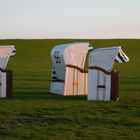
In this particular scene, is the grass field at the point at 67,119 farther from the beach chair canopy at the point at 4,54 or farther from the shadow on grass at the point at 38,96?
the beach chair canopy at the point at 4,54

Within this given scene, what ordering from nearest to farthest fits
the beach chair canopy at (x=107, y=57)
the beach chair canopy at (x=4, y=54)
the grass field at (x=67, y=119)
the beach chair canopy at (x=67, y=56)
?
the grass field at (x=67, y=119), the beach chair canopy at (x=107, y=57), the beach chair canopy at (x=4, y=54), the beach chair canopy at (x=67, y=56)

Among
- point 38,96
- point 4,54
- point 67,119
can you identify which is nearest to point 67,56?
point 38,96

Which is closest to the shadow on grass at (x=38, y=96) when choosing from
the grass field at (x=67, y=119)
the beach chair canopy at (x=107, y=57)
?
the grass field at (x=67, y=119)

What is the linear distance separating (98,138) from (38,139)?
1239mm

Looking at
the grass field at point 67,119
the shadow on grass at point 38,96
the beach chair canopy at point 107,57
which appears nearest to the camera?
the grass field at point 67,119

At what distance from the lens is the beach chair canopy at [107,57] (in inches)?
719

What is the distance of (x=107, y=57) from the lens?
730 inches

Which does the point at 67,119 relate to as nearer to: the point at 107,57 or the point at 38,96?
the point at 107,57

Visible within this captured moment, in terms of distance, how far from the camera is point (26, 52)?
69.0m

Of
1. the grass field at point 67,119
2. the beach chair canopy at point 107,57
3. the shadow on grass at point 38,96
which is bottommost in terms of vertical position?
the grass field at point 67,119

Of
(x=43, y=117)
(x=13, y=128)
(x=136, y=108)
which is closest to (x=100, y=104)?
(x=136, y=108)

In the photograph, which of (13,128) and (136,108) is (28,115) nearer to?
(13,128)

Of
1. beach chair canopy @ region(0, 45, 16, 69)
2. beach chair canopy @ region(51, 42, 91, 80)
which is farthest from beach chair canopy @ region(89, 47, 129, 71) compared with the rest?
beach chair canopy @ region(0, 45, 16, 69)

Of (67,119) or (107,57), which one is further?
(107,57)
